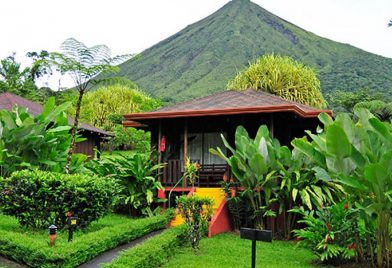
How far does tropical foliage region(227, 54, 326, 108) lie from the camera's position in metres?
26.3

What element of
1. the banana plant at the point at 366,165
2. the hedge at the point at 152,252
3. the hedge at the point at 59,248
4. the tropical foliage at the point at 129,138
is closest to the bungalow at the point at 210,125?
the hedge at the point at 152,252

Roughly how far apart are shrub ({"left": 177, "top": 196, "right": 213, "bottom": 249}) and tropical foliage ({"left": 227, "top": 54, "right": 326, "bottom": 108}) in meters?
17.4

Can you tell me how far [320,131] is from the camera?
30.2 ft

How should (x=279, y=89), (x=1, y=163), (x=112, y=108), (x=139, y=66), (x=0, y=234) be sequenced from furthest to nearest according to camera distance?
(x=139, y=66) → (x=112, y=108) → (x=279, y=89) → (x=1, y=163) → (x=0, y=234)

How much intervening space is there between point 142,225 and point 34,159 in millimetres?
3567

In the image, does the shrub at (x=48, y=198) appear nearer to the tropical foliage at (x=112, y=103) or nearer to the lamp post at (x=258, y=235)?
the lamp post at (x=258, y=235)

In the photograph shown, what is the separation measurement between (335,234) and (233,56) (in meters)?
72.6

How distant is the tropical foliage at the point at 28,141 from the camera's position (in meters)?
11.3

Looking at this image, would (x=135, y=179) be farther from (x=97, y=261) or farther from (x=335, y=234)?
(x=335, y=234)

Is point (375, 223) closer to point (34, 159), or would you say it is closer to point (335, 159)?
point (335, 159)

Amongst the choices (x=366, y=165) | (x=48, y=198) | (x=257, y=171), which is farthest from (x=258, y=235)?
(x=48, y=198)

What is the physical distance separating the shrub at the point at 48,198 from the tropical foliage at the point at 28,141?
175 cm

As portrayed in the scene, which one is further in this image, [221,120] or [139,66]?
[139,66]

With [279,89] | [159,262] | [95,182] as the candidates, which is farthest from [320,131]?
[279,89]
